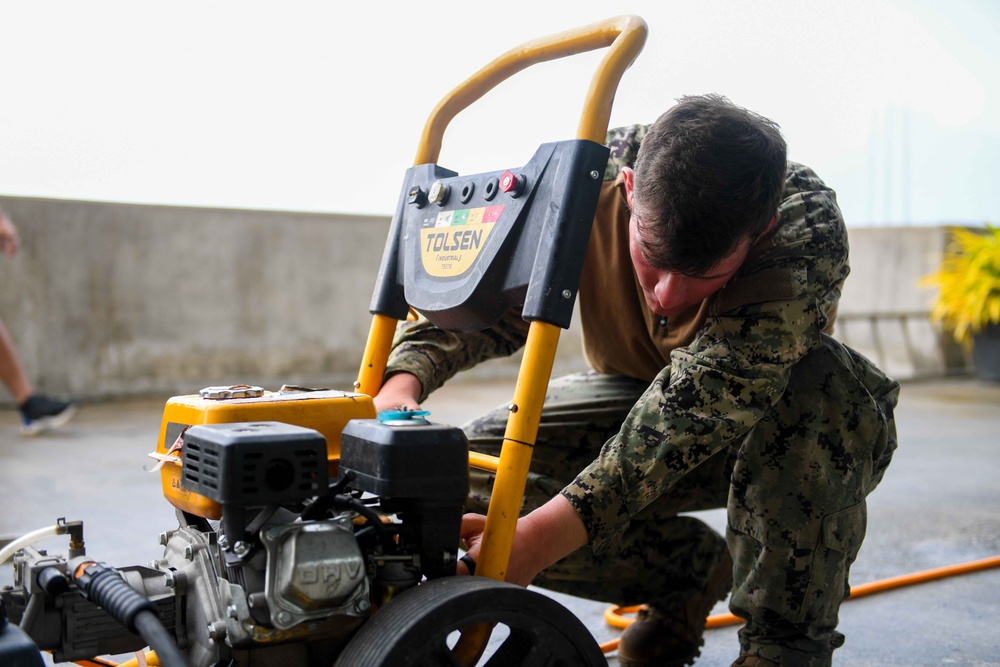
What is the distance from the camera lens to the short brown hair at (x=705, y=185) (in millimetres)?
1086

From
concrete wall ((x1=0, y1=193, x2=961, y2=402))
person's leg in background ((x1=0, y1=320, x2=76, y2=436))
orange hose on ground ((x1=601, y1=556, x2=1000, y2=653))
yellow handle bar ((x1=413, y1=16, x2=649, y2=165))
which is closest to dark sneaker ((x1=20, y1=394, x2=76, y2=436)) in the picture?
person's leg in background ((x1=0, y1=320, x2=76, y2=436))

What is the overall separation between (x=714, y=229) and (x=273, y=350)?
392cm

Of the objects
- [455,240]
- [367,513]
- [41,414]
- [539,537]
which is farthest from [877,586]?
[41,414]

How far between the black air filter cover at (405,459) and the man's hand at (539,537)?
0.13m

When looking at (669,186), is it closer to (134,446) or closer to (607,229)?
(607,229)

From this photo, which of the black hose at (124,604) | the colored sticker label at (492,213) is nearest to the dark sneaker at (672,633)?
the colored sticker label at (492,213)

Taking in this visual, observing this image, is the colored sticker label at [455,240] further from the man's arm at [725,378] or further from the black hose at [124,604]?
the black hose at [124,604]

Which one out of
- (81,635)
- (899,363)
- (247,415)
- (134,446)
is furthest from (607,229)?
(899,363)

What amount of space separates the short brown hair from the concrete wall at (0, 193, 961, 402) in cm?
358

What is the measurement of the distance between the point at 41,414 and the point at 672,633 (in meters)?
2.69

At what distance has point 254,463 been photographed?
0.84m

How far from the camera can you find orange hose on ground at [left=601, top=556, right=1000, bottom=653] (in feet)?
5.50

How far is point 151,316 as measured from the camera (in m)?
4.43

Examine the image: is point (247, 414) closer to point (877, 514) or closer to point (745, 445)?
point (745, 445)
